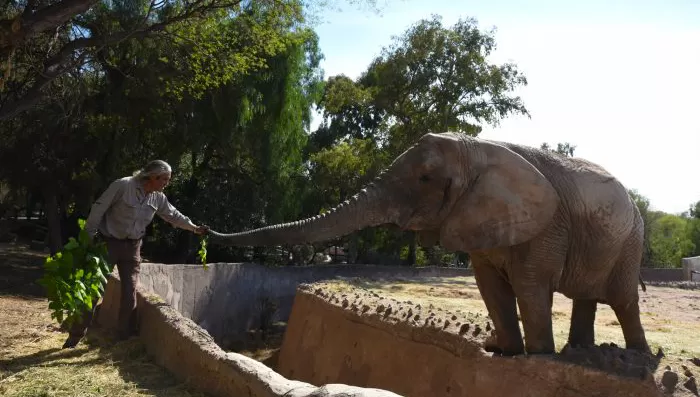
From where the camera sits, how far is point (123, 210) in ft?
23.2

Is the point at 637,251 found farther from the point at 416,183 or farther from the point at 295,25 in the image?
the point at 295,25

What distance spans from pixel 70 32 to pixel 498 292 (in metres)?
12.4

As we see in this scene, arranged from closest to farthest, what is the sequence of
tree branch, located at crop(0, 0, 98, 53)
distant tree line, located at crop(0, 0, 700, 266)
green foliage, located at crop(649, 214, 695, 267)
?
tree branch, located at crop(0, 0, 98, 53), distant tree line, located at crop(0, 0, 700, 266), green foliage, located at crop(649, 214, 695, 267)

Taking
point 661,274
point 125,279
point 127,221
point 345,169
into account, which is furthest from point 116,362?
point 661,274

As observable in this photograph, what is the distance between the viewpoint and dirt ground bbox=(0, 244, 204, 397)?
530 cm

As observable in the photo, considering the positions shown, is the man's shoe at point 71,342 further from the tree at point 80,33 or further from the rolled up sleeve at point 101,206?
the tree at point 80,33

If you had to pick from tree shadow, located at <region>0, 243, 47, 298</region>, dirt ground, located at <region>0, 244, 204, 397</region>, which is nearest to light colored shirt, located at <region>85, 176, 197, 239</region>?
dirt ground, located at <region>0, 244, 204, 397</region>

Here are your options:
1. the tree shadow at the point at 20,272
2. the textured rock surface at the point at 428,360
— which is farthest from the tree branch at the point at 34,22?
the textured rock surface at the point at 428,360

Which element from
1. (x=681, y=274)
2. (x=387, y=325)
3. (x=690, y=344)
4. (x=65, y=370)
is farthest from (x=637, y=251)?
(x=681, y=274)

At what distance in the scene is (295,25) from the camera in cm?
1630

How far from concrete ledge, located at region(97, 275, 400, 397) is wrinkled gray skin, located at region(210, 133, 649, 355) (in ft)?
3.17

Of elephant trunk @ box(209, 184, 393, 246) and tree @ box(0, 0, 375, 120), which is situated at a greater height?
tree @ box(0, 0, 375, 120)

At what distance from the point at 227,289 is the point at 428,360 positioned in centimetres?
736

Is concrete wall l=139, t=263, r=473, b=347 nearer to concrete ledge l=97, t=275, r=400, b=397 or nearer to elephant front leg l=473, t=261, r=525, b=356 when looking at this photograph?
concrete ledge l=97, t=275, r=400, b=397
